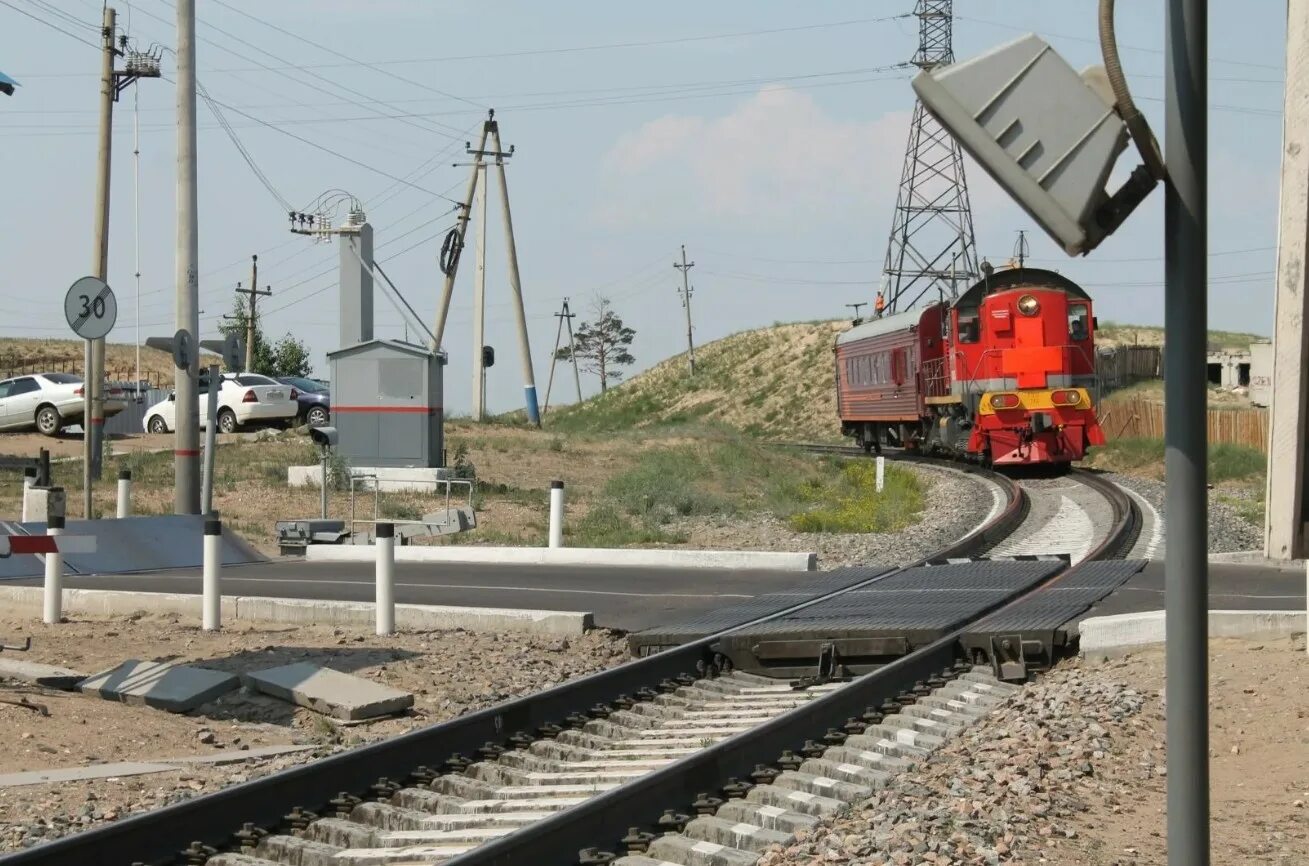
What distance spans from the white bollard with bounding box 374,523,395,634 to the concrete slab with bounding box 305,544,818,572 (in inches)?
222

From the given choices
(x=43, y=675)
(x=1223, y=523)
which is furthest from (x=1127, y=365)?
(x=43, y=675)

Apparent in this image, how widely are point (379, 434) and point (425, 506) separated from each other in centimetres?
261

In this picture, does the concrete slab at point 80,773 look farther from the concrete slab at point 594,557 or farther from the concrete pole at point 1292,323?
the concrete slab at point 594,557

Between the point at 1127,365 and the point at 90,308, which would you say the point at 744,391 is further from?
the point at 90,308

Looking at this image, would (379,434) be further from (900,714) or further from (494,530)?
(900,714)

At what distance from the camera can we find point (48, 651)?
1205 cm

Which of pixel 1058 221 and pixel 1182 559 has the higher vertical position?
pixel 1058 221

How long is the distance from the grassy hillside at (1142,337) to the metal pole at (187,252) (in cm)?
7192

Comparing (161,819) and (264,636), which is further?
(264,636)

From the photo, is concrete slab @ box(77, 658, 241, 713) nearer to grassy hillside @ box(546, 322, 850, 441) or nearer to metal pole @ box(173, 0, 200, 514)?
metal pole @ box(173, 0, 200, 514)

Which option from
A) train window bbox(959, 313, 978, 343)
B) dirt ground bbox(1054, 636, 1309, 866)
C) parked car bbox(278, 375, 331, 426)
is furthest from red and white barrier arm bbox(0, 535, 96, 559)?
parked car bbox(278, 375, 331, 426)

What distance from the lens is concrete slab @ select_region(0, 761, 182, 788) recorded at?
779 cm

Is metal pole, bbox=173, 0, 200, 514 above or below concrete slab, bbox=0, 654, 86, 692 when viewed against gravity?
above

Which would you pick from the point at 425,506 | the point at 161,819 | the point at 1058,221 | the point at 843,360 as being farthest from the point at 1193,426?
the point at 843,360
